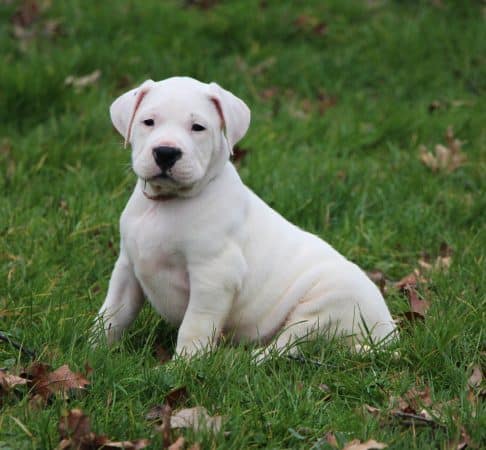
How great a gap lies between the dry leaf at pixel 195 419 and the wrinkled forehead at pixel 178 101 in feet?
3.72

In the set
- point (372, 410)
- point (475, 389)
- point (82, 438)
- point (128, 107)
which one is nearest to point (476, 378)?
point (475, 389)

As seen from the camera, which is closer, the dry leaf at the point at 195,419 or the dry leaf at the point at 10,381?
the dry leaf at the point at 195,419

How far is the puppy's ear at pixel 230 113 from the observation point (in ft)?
12.2

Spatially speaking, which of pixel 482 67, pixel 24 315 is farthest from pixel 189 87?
pixel 482 67

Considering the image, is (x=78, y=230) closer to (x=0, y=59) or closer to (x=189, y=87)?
(x=189, y=87)

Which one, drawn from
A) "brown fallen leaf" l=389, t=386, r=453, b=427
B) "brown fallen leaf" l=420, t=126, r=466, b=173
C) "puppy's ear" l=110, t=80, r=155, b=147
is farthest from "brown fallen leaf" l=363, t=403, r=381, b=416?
"brown fallen leaf" l=420, t=126, r=466, b=173

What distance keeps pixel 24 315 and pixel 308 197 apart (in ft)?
7.02

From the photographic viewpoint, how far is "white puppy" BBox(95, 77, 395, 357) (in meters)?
A: 3.62

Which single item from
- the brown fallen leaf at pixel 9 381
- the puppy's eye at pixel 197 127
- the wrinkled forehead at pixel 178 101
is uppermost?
the wrinkled forehead at pixel 178 101

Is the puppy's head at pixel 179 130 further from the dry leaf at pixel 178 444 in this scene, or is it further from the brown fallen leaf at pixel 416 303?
the brown fallen leaf at pixel 416 303

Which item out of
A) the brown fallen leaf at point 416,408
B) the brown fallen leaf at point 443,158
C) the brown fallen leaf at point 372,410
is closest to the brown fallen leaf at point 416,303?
the brown fallen leaf at point 416,408

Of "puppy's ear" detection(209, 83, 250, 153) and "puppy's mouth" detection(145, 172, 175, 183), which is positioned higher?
"puppy's ear" detection(209, 83, 250, 153)

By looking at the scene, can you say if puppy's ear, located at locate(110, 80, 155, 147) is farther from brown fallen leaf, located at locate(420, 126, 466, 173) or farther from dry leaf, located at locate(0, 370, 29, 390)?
brown fallen leaf, located at locate(420, 126, 466, 173)

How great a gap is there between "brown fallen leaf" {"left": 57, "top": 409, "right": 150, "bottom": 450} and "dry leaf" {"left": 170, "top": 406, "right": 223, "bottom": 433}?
0.16 m
